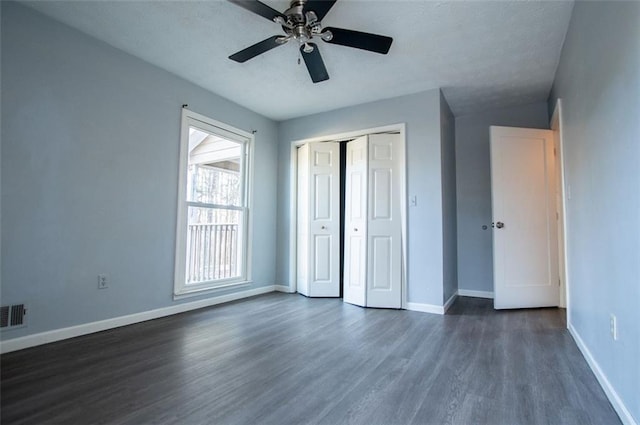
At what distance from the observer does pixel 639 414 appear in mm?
1294

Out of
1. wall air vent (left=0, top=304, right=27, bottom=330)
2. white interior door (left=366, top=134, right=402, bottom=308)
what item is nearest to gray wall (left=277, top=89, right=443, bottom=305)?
white interior door (left=366, top=134, right=402, bottom=308)

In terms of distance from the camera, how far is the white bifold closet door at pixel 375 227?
368 centimetres

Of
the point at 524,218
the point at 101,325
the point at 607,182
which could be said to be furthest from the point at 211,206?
the point at 524,218

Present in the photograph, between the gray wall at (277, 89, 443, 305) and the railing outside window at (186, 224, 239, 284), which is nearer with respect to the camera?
the gray wall at (277, 89, 443, 305)

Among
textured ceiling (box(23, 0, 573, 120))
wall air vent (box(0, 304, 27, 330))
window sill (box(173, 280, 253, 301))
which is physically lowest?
window sill (box(173, 280, 253, 301))

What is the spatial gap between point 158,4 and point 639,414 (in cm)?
350

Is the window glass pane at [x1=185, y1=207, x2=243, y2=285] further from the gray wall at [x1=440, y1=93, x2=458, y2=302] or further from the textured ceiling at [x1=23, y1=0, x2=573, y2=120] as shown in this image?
the gray wall at [x1=440, y1=93, x2=458, y2=302]

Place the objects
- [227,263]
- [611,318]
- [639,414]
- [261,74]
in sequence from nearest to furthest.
Result: [639,414] → [611,318] → [261,74] → [227,263]

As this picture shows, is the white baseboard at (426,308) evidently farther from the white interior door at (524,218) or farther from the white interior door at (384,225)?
the white interior door at (524,218)

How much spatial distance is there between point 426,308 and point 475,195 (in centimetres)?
190

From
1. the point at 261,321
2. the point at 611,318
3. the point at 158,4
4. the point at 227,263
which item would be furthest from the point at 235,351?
the point at 158,4

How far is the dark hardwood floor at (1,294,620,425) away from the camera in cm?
152

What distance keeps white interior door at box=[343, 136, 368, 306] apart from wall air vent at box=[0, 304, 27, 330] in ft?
9.74

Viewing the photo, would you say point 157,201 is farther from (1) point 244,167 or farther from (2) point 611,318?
(2) point 611,318
